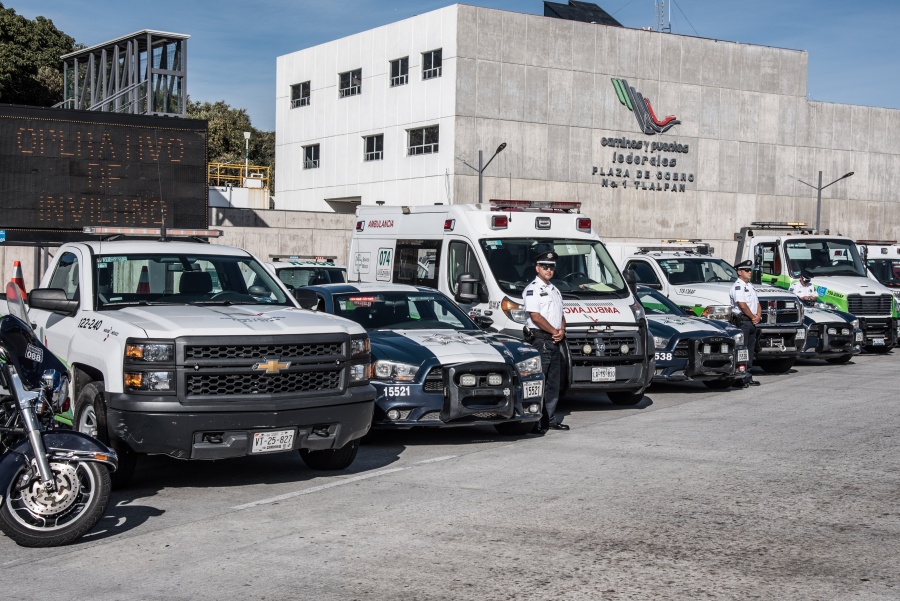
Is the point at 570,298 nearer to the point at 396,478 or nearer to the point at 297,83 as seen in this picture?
the point at 396,478

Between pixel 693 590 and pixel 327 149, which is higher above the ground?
pixel 327 149

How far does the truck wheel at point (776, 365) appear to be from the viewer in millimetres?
20078

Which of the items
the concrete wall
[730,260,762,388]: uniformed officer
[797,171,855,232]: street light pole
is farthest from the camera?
[797,171,855,232]: street light pole

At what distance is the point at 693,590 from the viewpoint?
6.24 metres

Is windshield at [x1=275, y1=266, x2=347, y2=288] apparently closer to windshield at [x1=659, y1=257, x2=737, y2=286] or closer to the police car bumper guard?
windshield at [x1=659, y1=257, x2=737, y2=286]

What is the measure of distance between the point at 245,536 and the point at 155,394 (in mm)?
1464

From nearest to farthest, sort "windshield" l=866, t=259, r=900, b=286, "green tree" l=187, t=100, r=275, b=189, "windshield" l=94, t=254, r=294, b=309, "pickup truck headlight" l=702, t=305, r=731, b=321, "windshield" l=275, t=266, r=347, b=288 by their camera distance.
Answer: "windshield" l=94, t=254, r=294, b=309 → "pickup truck headlight" l=702, t=305, r=731, b=321 → "windshield" l=275, t=266, r=347, b=288 → "windshield" l=866, t=259, r=900, b=286 → "green tree" l=187, t=100, r=275, b=189

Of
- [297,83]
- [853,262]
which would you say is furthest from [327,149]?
[853,262]

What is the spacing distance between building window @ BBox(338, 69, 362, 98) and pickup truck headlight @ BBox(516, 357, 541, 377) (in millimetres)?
43829

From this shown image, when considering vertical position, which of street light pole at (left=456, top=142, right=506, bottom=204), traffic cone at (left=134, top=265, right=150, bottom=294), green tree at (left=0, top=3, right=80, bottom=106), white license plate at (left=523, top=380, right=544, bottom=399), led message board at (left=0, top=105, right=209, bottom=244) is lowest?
white license plate at (left=523, top=380, right=544, bottom=399)

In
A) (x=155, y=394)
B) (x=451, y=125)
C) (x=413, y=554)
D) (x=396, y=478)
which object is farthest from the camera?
(x=451, y=125)

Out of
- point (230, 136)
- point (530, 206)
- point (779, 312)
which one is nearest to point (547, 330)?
point (530, 206)

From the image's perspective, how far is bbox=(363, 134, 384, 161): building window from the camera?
5338 cm

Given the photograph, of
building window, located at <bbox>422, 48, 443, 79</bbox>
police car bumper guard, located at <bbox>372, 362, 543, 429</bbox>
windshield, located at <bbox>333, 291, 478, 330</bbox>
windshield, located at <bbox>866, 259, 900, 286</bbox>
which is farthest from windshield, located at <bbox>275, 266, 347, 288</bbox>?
building window, located at <bbox>422, 48, 443, 79</bbox>
